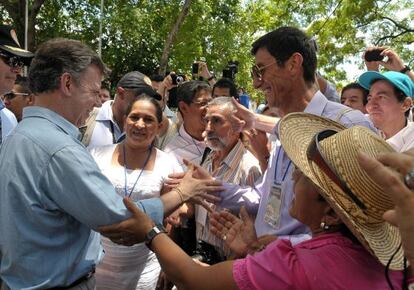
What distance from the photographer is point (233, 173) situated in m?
3.10

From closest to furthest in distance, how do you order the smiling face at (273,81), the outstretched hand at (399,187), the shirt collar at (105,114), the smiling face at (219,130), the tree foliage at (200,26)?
the outstretched hand at (399,187) → the smiling face at (273,81) → the smiling face at (219,130) → the shirt collar at (105,114) → the tree foliage at (200,26)

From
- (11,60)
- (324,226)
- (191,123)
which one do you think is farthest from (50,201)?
(191,123)

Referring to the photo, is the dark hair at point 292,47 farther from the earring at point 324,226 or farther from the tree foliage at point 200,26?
the tree foliage at point 200,26

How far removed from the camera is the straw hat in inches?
51.9

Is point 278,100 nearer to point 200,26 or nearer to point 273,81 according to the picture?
point 273,81

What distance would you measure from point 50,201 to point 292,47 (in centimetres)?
160

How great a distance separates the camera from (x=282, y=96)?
2.64m

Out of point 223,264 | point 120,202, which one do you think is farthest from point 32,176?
point 223,264

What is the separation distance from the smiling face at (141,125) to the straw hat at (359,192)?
2.01 m

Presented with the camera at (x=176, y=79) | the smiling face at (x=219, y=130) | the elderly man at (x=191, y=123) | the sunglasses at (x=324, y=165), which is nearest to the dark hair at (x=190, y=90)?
the elderly man at (x=191, y=123)

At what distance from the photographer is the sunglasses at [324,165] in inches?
52.9

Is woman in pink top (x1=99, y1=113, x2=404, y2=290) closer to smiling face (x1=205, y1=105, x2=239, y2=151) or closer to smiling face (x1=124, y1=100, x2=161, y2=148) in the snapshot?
smiling face (x1=205, y1=105, x2=239, y2=151)

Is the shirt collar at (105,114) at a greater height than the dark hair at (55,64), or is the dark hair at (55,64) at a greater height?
the dark hair at (55,64)

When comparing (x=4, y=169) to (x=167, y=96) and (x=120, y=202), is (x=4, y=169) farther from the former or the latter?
(x=167, y=96)
